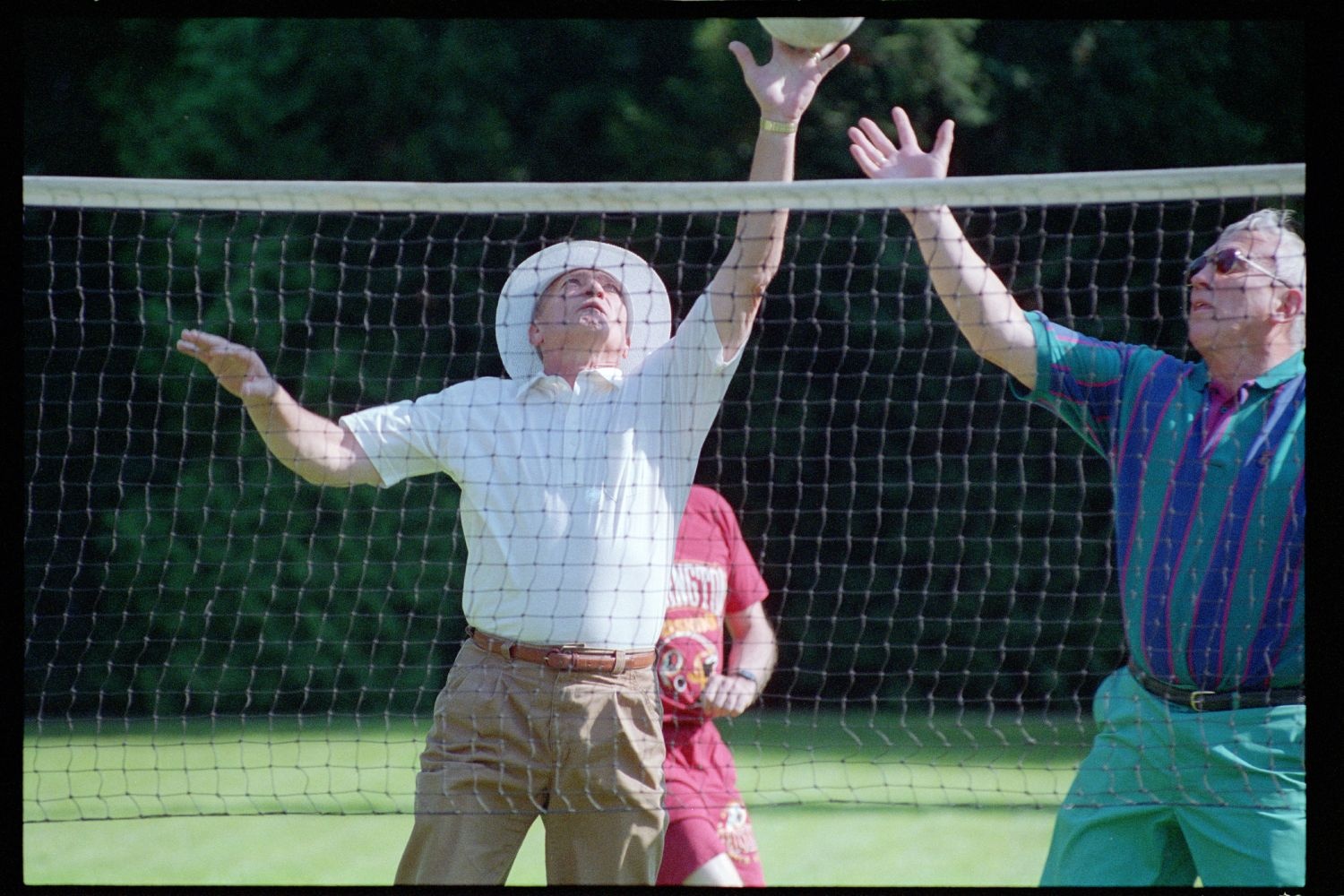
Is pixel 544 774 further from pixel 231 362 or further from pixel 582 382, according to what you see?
pixel 231 362

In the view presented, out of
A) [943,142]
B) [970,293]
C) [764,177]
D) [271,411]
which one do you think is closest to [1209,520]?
[970,293]

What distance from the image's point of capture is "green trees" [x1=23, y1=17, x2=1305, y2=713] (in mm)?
9367

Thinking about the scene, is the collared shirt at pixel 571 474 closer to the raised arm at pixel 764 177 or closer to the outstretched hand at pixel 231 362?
the raised arm at pixel 764 177

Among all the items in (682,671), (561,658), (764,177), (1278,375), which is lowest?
(682,671)

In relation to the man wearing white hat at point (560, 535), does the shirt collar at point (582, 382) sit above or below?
above

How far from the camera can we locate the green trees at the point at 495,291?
937cm

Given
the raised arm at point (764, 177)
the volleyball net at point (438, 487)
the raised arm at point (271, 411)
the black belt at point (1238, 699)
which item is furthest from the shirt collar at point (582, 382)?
the volleyball net at point (438, 487)

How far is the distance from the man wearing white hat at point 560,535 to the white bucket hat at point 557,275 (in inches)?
2.5

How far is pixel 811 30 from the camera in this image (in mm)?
3674

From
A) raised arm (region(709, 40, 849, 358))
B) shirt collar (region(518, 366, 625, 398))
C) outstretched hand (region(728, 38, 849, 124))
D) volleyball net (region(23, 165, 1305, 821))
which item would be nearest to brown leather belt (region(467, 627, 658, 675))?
shirt collar (region(518, 366, 625, 398))

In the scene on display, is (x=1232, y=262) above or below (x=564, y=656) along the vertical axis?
above

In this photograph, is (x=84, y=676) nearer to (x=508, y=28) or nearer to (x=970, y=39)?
(x=508, y=28)

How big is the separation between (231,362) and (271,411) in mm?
145

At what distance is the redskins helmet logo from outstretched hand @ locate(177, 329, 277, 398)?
4.10 feet
